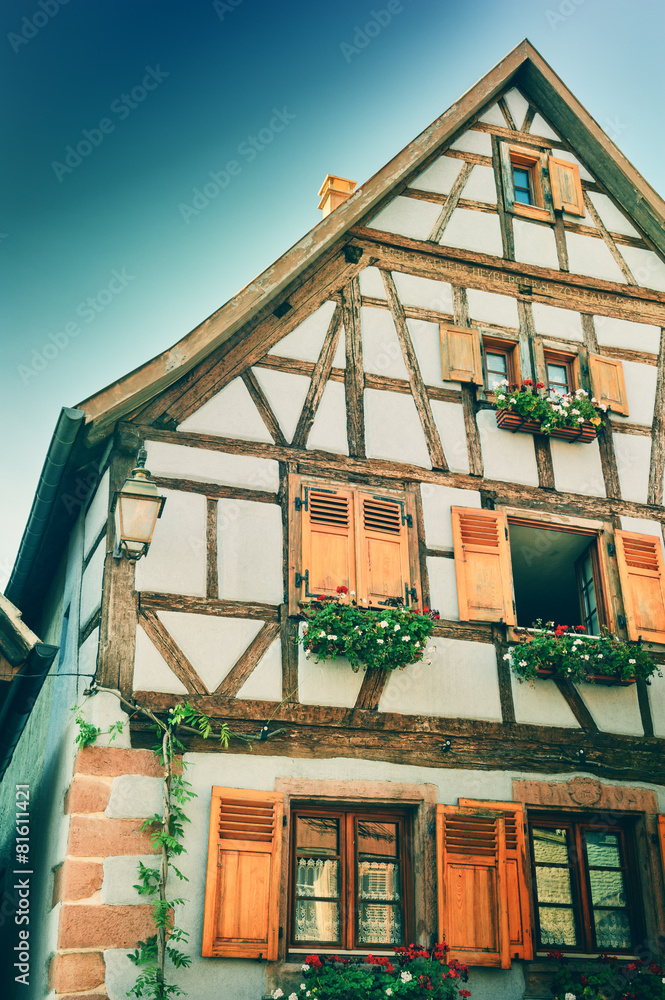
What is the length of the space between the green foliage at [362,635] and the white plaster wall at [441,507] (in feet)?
3.49

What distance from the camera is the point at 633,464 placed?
400 inches

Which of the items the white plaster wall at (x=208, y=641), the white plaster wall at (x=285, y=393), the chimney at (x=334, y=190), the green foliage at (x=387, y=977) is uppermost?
the chimney at (x=334, y=190)

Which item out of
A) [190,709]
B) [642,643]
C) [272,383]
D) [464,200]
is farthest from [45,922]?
[464,200]

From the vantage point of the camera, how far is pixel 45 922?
776 centimetres

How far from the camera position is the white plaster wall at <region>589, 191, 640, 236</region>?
11297mm

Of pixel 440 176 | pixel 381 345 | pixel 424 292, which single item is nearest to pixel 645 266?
→ pixel 440 176

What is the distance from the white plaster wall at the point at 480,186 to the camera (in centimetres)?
1086

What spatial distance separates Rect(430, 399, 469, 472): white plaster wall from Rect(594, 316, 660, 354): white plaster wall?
1.90m

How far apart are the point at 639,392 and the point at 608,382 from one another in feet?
1.32

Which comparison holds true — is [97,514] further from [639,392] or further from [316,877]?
[639,392]

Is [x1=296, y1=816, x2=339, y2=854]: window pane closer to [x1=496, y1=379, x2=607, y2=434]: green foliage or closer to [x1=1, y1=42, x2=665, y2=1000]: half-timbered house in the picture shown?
[x1=1, y1=42, x2=665, y2=1000]: half-timbered house

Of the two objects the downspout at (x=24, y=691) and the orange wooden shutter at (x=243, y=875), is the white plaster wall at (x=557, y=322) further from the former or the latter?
the downspout at (x=24, y=691)

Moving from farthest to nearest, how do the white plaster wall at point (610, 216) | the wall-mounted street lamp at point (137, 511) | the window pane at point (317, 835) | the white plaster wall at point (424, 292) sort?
the white plaster wall at point (610, 216) < the white plaster wall at point (424, 292) < the window pane at point (317, 835) < the wall-mounted street lamp at point (137, 511)

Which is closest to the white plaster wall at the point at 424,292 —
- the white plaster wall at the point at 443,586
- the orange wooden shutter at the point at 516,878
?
the white plaster wall at the point at 443,586
